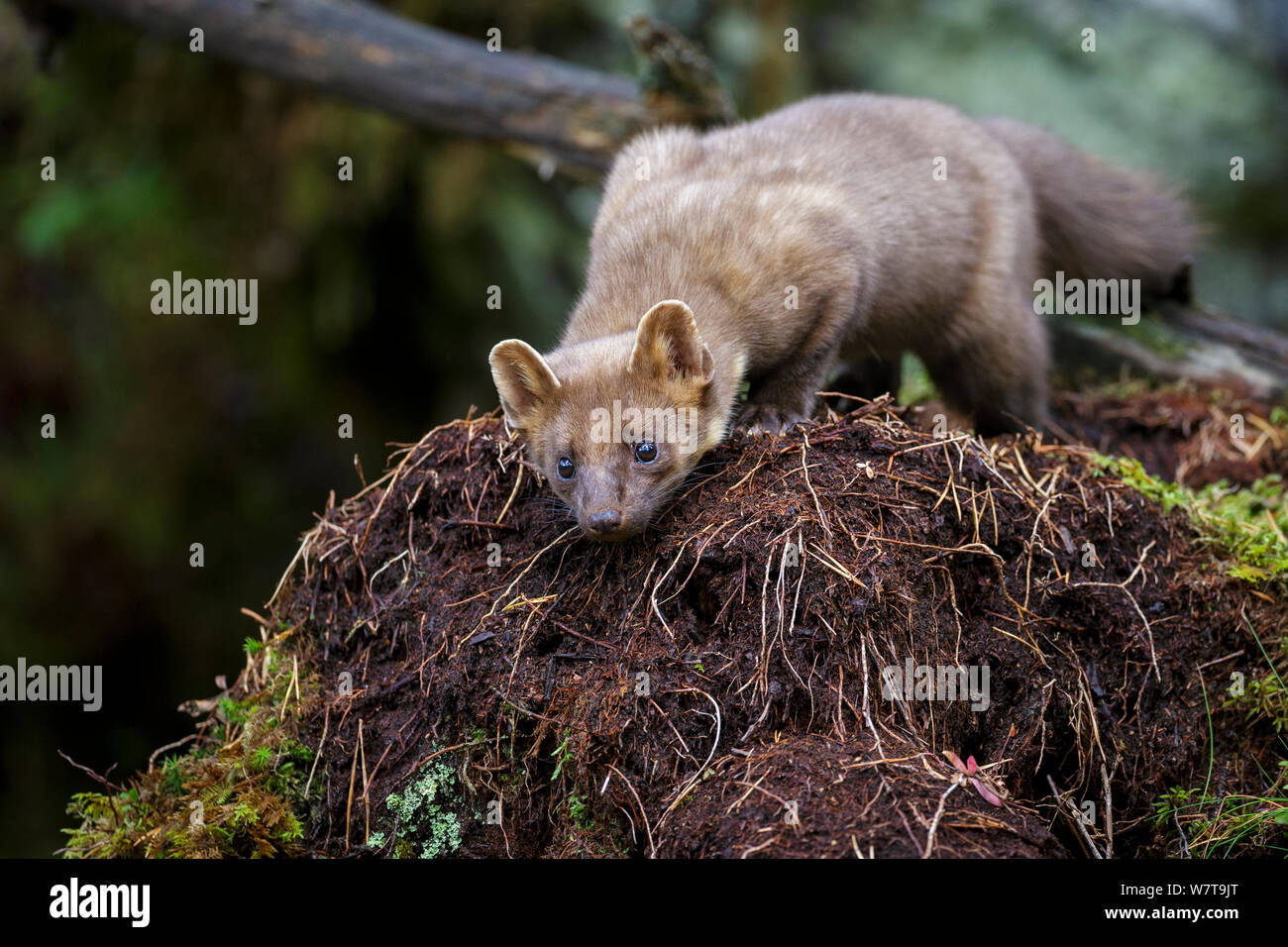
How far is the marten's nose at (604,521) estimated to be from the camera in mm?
4758

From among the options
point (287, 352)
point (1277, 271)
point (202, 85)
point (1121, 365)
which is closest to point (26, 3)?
point (202, 85)

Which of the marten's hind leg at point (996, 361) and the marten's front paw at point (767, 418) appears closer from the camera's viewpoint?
the marten's front paw at point (767, 418)

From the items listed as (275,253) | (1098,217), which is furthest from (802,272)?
(275,253)

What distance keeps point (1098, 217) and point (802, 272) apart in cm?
351

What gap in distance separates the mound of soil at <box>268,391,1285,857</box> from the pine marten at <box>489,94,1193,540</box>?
0.39m

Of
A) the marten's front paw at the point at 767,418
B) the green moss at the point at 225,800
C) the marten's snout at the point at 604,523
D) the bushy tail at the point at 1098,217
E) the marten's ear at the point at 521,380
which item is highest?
the bushy tail at the point at 1098,217

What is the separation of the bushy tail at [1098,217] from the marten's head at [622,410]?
4142 mm

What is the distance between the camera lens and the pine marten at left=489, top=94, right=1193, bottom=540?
17.1ft

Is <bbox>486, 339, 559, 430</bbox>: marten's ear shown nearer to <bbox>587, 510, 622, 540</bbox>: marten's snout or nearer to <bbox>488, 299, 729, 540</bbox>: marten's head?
<bbox>488, 299, 729, 540</bbox>: marten's head

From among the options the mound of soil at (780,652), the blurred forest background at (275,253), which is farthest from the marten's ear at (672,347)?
the blurred forest background at (275,253)

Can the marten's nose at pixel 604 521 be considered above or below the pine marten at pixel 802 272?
below

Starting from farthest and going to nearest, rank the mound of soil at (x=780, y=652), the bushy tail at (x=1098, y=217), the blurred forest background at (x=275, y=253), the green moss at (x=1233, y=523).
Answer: the blurred forest background at (x=275, y=253) < the bushy tail at (x=1098, y=217) < the green moss at (x=1233, y=523) < the mound of soil at (x=780, y=652)

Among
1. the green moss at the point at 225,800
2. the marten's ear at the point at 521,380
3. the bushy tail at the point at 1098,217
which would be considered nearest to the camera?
the green moss at the point at 225,800

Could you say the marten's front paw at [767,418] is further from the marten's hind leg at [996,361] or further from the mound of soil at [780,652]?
the marten's hind leg at [996,361]
